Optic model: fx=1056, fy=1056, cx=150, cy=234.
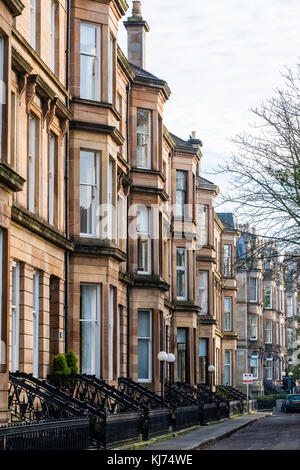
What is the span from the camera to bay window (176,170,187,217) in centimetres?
5031

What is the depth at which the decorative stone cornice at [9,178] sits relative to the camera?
65.2 feet

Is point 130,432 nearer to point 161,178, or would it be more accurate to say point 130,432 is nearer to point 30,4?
point 30,4

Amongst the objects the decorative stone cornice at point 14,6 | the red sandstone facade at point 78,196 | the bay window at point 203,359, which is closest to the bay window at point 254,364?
the bay window at point 203,359

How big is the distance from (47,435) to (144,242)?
20.6 m

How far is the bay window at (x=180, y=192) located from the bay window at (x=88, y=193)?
19.5 metres

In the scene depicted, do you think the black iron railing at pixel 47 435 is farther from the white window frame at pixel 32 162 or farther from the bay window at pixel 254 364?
the bay window at pixel 254 364

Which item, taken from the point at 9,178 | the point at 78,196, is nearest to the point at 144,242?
the point at 78,196

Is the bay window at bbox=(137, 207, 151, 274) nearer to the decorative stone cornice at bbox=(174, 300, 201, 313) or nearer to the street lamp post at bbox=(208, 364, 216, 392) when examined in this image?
the decorative stone cornice at bbox=(174, 300, 201, 313)

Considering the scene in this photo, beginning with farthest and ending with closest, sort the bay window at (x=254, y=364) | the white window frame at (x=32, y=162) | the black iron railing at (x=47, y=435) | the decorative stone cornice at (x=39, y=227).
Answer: the bay window at (x=254, y=364) < the white window frame at (x=32, y=162) < the decorative stone cornice at (x=39, y=227) < the black iron railing at (x=47, y=435)

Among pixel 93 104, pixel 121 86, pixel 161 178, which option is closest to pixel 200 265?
pixel 161 178

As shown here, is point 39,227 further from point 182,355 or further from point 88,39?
point 182,355

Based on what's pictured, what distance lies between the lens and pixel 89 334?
30.6 metres

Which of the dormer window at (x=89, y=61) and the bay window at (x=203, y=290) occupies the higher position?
the dormer window at (x=89, y=61)

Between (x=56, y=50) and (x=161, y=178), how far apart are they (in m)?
12.4
